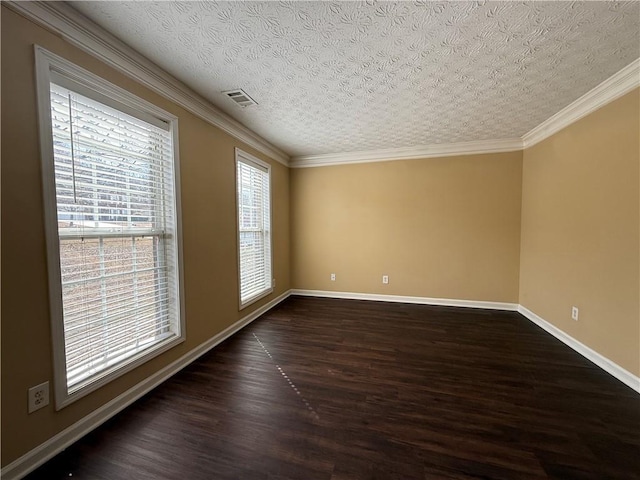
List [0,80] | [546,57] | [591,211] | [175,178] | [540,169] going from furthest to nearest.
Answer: [540,169] → [591,211] → [175,178] → [546,57] → [0,80]

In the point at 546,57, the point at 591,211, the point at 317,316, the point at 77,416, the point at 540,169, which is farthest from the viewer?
the point at 317,316

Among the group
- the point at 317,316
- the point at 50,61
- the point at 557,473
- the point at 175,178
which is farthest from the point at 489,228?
the point at 50,61

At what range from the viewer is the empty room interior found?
1334 mm

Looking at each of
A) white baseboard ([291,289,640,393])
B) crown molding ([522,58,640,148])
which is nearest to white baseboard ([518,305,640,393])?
white baseboard ([291,289,640,393])

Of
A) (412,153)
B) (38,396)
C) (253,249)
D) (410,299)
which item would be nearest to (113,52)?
(38,396)

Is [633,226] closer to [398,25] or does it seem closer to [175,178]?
[398,25]

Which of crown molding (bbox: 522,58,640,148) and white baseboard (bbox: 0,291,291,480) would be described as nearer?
white baseboard (bbox: 0,291,291,480)

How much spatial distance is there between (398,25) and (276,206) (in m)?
2.96

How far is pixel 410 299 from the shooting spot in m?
4.12

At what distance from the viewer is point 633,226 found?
197 cm

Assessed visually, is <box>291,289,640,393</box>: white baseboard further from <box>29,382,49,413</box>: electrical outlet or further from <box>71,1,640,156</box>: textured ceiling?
<box>29,382,49,413</box>: electrical outlet

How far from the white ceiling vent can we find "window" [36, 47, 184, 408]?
1.91ft

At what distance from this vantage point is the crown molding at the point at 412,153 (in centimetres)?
362

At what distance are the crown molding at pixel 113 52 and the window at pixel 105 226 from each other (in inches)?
6.3
